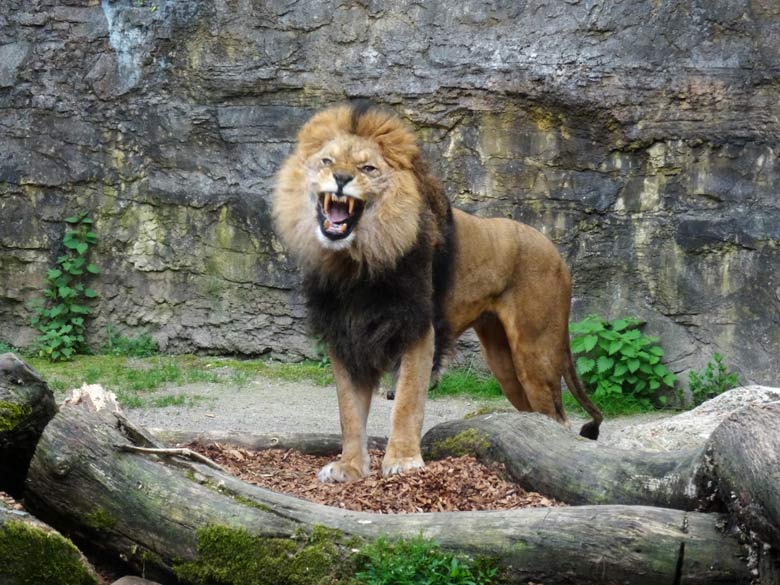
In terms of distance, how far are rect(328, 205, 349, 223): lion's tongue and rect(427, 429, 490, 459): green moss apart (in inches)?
47.2

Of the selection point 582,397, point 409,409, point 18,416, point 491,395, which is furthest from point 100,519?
point 491,395

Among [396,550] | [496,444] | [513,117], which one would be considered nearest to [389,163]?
[496,444]

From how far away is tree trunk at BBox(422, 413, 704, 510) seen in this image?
13.8 feet

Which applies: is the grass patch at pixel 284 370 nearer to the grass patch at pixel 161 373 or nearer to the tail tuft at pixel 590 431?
the grass patch at pixel 161 373

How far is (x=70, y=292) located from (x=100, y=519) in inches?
257

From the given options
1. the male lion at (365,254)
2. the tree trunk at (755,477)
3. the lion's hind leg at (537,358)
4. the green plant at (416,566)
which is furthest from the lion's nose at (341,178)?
the tree trunk at (755,477)

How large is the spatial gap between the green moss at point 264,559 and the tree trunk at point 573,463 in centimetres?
121

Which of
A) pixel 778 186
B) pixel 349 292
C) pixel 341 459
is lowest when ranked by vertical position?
pixel 341 459

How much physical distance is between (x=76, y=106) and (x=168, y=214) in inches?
50.4

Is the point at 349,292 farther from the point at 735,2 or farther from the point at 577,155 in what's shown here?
the point at 735,2

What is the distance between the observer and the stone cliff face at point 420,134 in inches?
357

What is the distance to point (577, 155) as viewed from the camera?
31.0ft

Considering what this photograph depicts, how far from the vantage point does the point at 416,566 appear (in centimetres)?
370

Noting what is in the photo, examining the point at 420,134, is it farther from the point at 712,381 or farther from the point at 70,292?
the point at 70,292
